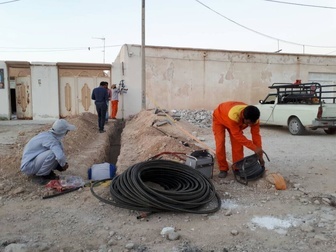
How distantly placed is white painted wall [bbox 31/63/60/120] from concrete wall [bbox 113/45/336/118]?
315 centimetres

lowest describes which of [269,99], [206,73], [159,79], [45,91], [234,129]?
[234,129]

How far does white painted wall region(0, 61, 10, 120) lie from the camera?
15756mm

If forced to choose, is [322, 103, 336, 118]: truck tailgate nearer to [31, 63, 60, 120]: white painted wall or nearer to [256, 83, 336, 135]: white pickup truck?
[256, 83, 336, 135]: white pickup truck

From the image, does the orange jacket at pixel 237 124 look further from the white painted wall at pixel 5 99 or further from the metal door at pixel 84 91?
the white painted wall at pixel 5 99

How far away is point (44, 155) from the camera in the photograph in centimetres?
485

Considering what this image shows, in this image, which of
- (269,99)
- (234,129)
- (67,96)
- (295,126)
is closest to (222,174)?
(234,129)

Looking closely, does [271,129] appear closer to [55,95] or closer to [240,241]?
[240,241]

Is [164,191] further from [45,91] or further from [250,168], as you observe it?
[45,91]

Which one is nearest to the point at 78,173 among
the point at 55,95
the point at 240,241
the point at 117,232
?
the point at 117,232

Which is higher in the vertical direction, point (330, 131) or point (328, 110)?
point (328, 110)

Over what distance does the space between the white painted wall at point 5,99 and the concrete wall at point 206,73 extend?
539cm

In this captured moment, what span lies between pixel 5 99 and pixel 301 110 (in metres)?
13.7

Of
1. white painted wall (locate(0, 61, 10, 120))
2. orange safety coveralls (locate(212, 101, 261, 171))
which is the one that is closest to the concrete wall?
white painted wall (locate(0, 61, 10, 120))

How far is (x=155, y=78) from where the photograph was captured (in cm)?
1662
